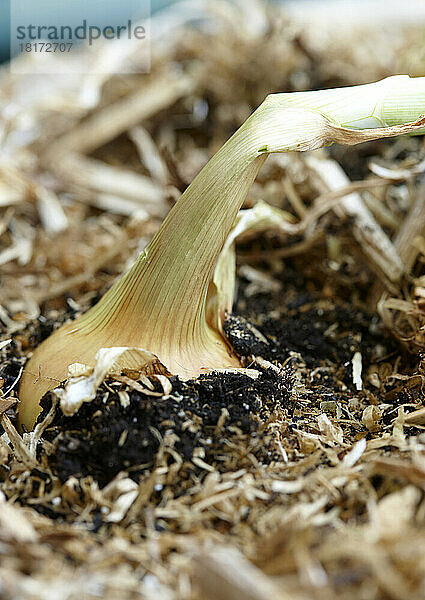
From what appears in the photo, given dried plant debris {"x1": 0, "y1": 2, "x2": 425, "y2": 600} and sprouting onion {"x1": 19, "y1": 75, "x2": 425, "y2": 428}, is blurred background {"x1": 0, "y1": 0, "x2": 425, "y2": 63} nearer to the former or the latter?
dried plant debris {"x1": 0, "y1": 2, "x2": 425, "y2": 600}

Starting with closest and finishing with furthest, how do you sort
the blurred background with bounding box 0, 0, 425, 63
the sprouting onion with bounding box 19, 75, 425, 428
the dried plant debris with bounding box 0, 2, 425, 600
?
the dried plant debris with bounding box 0, 2, 425, 600 → the sprouting onion with bounding box 19, 75, 425, 428 → the blurred background with bounding box 0, 0, 425, 63

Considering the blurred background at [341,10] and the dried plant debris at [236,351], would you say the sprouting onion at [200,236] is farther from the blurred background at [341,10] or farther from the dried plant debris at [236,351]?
the blurred background at [341,10]

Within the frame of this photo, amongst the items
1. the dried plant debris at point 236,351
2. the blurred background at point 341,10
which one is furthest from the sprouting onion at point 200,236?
the blurred background at point 341,10

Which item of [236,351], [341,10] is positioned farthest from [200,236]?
[341,10]

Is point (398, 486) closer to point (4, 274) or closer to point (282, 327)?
point (282, 327)

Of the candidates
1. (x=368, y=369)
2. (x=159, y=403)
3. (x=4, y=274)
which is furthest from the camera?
(x=4, y=274)

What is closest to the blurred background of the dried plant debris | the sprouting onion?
the dried plant debris

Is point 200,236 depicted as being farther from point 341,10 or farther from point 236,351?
point 341,10

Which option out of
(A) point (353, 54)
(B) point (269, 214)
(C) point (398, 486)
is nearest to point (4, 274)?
(B) point (269, 214)
